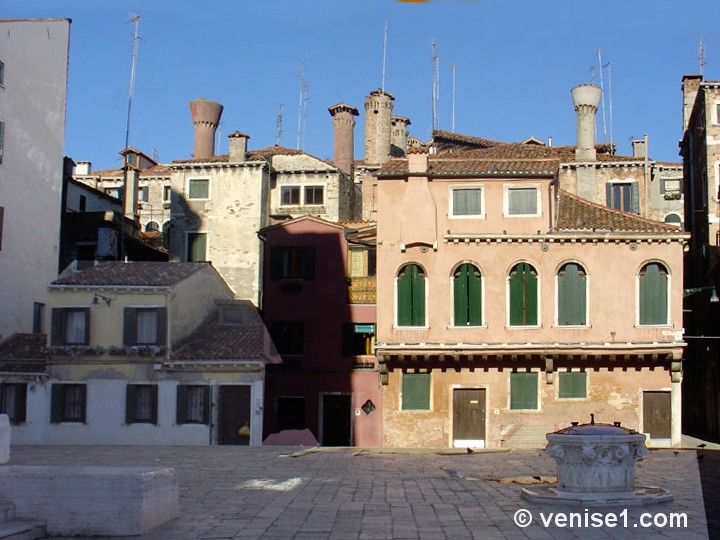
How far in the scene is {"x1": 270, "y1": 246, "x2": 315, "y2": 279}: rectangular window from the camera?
37.2 metres

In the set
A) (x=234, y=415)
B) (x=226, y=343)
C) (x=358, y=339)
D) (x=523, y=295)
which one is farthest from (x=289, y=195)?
(x=523, y=295)

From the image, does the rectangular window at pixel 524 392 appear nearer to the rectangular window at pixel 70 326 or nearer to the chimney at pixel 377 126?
the rectangular window at pixel 70 326

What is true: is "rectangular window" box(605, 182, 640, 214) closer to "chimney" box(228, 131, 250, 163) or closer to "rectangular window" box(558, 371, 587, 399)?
"rectangular window" box(558, 371, 587, 399)

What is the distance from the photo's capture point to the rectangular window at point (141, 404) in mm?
33188

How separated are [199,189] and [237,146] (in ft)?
8.67

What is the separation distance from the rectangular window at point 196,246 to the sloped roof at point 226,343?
22.1ft

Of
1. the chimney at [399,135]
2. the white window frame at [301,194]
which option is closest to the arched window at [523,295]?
the white window frame at [301,194]

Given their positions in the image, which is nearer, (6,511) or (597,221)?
(6,511)

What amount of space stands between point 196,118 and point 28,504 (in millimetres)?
36766

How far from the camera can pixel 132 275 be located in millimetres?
34281

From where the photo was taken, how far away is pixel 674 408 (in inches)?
1240

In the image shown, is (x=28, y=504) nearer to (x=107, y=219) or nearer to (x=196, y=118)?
(x=107, y=219)

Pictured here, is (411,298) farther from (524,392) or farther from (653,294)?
(653,294)

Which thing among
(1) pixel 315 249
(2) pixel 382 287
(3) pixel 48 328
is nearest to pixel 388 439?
(2) pixel 382 287
